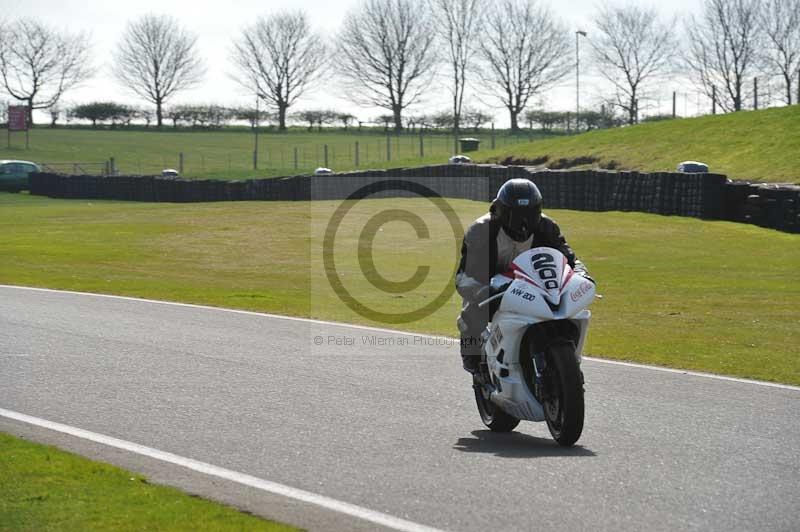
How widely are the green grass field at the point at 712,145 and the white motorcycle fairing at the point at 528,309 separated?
24.4 metres

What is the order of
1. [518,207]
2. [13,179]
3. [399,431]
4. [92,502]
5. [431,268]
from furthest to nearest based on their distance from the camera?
[13,179] → [431,268] → [399,431] → [518,207] → [92,502]

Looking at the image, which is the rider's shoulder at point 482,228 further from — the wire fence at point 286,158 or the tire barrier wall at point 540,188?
the wire fence at point 286,158

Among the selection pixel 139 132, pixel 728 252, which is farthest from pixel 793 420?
pixel 139 132

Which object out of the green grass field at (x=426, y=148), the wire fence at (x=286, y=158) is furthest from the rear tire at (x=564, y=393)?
the wire fence at (x=286, y=158)

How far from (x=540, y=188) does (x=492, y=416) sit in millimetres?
24945

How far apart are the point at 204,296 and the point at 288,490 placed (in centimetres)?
1067

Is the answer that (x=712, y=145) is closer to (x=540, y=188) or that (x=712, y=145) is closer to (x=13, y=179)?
(x=540, y=188)

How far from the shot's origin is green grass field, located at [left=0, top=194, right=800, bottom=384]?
12.4m

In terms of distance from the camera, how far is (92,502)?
5.52 metres

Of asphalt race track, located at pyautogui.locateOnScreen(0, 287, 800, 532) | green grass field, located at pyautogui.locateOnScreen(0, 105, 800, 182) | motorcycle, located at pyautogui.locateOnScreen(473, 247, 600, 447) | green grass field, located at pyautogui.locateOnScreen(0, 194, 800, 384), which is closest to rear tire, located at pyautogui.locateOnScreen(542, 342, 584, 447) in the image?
motorcycle, located at pyautogui.locateOnScreen(473, 247, 600, 447)

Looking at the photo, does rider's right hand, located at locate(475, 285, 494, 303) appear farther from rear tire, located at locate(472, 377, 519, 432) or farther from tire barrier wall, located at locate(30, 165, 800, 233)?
tire barrier wall, located at locate(30, 165, 800, 233)

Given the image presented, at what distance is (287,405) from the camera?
8.04 metres

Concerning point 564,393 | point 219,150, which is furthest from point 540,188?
point 219,150

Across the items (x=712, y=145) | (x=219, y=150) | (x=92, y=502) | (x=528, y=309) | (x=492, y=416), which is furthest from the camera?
(x=219, y=150)
